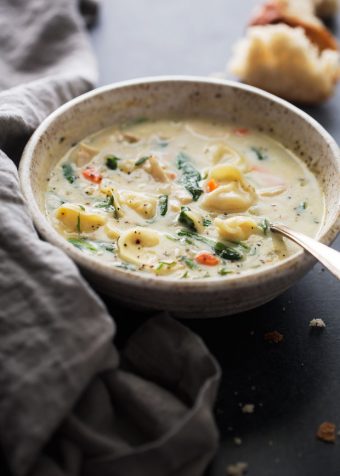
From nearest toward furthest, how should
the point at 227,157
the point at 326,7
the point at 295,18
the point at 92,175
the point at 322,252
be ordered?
1. the point at 322,252
2. the point at 92,175
3. the point at 227,157
4. the point at 295,18
5. the point at 326,7

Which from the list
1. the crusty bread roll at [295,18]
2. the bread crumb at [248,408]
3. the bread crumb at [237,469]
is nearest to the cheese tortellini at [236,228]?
the bread crumb at [248,408]

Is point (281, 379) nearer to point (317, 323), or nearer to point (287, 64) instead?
point (317, 323)

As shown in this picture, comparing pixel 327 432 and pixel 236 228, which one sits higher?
pixel 236 228

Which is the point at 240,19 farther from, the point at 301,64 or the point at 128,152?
the point at 128,152

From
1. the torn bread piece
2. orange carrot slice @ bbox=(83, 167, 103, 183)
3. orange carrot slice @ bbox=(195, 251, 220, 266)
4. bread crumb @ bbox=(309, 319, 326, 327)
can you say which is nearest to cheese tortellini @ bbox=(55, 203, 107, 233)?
orange carrot slice @ bbox=(83, 167, 103, 183)

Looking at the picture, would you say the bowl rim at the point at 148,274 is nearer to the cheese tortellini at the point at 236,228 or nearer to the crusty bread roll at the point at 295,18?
the cheese tortellini at the point at 236,228

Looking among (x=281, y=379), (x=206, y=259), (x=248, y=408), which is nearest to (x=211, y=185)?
(x=206, y=259)

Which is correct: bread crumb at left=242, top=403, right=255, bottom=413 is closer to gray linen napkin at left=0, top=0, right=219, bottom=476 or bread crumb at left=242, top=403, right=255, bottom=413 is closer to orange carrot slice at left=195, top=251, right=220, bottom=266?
gray linen napkin at left=0, top=0, right=219, bottom=476
